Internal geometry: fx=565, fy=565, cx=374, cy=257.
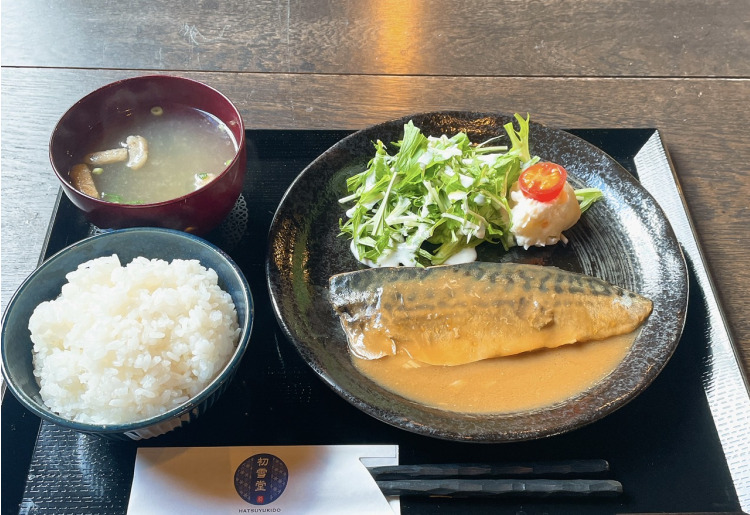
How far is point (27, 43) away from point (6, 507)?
82.8 inches

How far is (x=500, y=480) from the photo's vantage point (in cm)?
148

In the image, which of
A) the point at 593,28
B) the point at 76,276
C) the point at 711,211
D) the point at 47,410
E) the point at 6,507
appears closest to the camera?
the point at 47,410

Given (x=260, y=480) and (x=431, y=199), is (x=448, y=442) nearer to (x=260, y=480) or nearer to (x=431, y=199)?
(x=260, y=480)

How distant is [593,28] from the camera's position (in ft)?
9.14

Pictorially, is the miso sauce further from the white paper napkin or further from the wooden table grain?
the wooden table grain

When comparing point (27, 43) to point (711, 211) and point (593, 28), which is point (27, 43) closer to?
point (593, 28)

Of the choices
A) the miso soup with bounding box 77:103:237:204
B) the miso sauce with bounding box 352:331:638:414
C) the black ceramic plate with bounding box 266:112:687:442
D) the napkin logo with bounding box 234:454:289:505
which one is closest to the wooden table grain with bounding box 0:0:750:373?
the black ceramic plate with bounding box 266:112:687:442

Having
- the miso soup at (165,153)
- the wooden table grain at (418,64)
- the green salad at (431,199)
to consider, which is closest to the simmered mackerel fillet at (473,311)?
the green salad at (431,199)

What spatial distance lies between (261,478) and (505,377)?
741 mm

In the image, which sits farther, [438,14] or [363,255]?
[438,14]

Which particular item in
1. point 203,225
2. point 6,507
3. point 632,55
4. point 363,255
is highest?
point 632,55

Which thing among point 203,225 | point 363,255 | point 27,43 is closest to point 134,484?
point 203,225

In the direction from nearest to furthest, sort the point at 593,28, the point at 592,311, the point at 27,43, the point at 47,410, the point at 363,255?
the point at 47,410 < the point at 592,311 < the point at 363,255 < the point at 27,43 < the point at 593,28

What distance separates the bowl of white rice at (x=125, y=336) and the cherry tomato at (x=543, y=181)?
102 cm
